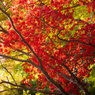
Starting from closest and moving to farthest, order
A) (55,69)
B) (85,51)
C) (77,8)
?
(55,69) → (85,51) → (77,8)

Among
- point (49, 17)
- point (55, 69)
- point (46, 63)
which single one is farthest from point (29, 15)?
point (55, 69)

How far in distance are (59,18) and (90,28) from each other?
225cm

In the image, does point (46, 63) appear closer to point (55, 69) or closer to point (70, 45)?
point (55, 69)

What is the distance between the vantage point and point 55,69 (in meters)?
7.90

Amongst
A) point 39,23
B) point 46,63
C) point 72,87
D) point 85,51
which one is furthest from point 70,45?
point 72,87

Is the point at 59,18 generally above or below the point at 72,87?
above

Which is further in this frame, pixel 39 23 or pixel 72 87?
pixel 72 87

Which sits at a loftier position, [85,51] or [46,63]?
[85,51]

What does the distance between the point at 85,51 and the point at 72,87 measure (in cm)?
412

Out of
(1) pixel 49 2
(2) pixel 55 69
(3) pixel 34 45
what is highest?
(1) pixel 49 2

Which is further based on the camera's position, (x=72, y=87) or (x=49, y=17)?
(x=72, y=87)

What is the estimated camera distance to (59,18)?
7664mm

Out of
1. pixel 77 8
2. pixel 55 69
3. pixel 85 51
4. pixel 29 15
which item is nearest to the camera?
pixel 29 15

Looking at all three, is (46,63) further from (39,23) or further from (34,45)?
(39,23)
